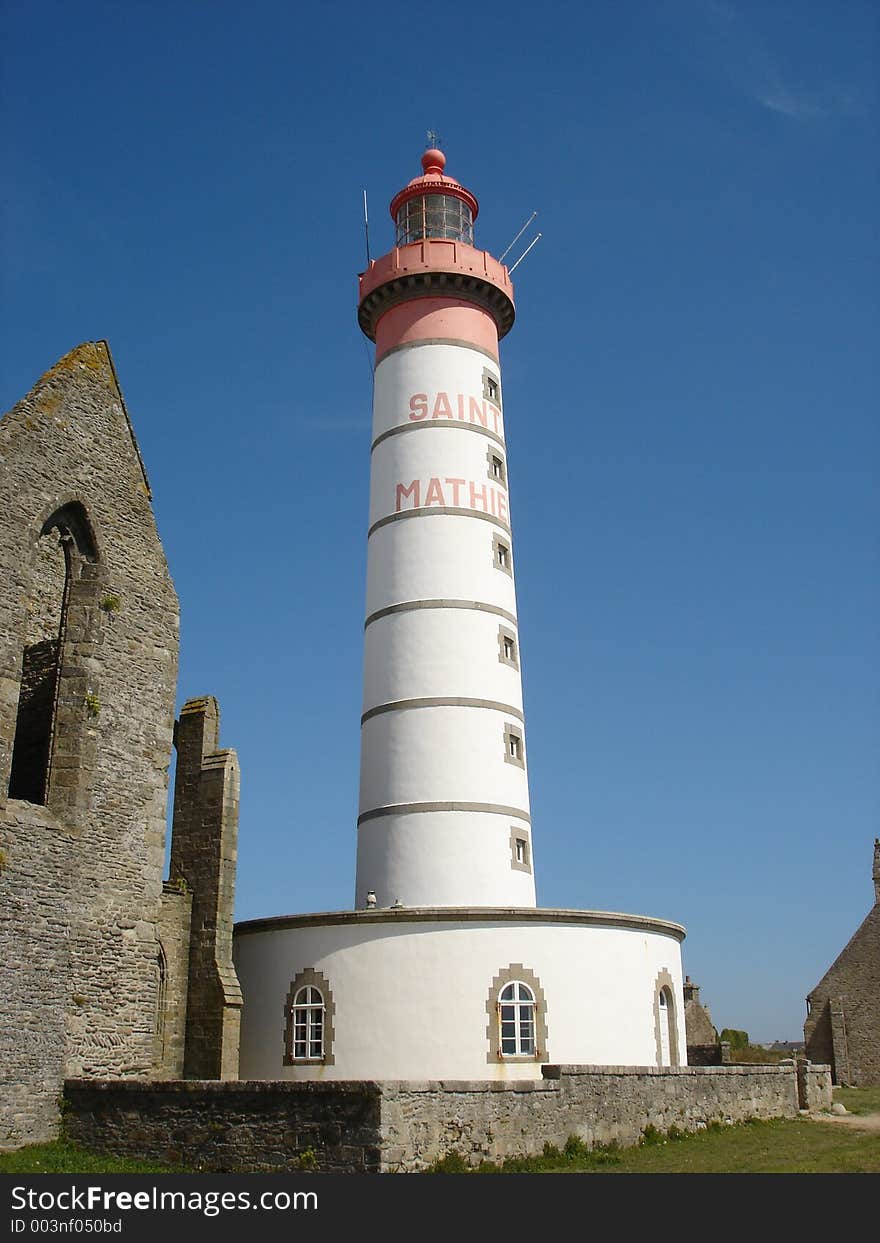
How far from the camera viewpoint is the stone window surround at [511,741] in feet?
74.3

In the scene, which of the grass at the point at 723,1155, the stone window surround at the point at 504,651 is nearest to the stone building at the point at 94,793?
the grass at the point at 723,1155

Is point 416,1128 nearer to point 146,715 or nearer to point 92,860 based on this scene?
point 92,860

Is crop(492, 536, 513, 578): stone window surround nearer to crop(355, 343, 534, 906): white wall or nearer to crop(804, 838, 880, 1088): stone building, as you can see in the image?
crop(355, 343, 534, 906): white wall

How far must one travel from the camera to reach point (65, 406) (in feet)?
56.0

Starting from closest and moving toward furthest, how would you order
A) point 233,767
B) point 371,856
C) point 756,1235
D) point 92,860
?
1. point 756,1235
2. point 92,860
3. point 233,767
4. point 371,856

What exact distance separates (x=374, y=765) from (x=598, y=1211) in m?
12.6

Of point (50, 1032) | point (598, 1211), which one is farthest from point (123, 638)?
point (598, 1211)

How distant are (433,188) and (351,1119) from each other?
20931mm

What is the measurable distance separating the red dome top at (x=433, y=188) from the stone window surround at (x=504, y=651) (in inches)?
409

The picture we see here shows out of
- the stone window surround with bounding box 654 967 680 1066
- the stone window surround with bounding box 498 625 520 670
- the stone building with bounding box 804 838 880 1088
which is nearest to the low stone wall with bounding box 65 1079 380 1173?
the stone window surround with bounding box 654 967 680 1066

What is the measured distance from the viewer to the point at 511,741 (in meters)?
22.9

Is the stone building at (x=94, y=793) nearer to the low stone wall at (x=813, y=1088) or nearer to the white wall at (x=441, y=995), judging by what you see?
the white wall at (x=441, y=995)

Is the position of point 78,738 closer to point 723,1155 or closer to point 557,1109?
point 557,1109

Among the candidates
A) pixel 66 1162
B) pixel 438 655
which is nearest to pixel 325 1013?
pixel 66 1162
